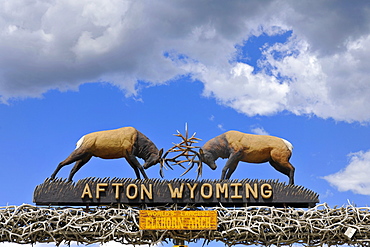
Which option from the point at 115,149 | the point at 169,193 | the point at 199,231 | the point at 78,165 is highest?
the point at 115,149

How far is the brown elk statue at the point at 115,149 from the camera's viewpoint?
20.5m

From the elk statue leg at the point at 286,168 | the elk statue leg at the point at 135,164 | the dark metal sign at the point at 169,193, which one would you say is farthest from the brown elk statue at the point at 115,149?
the elk statue leg at the point at 286,168

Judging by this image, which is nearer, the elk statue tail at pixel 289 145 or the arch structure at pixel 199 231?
the arch structure at pixel 199 231

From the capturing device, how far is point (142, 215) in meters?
18.9

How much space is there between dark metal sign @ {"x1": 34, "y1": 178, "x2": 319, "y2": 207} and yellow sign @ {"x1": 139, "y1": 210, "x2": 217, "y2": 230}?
0.56 m

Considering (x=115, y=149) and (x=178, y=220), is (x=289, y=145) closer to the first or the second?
(x=178, y=220)

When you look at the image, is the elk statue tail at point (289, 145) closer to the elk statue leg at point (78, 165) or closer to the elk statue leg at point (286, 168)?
the elk statue leg at point (286, 168)

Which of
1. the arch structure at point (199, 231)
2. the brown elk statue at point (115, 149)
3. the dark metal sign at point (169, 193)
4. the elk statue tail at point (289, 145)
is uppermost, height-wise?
the elk statue tail at point (289, 145)

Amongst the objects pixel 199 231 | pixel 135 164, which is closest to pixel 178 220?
pixel 199 231

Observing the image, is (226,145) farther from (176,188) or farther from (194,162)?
(176,188)

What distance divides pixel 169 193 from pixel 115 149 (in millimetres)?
2566

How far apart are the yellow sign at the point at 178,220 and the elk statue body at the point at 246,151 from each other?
2.21 meters

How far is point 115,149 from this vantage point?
20547 millimetres

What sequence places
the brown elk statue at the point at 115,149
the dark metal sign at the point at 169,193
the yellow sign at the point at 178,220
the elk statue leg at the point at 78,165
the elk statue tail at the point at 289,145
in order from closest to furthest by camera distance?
the yellow sign at the point at 178,220 < the dark metal sign at the point at 169,193 < the brown elk statue at the point at 115,149 < the elk statue leg at the point at 78,165 < the elk statue tail at the point at 289,145
